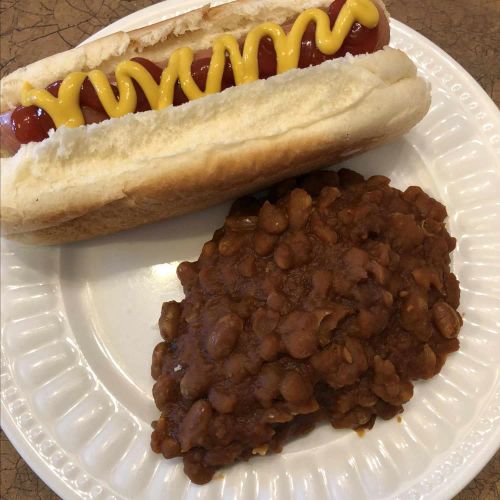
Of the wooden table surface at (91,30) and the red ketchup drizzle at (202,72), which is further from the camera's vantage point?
the wooden table surface at (91,30)

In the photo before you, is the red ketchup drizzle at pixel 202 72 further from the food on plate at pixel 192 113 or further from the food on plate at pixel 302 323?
the food on plate at pixel 302 323

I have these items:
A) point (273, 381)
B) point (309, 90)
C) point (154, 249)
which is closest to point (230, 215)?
point (154, 249)

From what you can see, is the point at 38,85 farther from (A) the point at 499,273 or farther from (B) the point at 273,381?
(A) the point at 499,273


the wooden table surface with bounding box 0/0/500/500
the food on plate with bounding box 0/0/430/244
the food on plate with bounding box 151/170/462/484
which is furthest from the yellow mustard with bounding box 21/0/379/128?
the wooden table surface with bounding box 0/0/500/500

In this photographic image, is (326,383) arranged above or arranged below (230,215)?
below

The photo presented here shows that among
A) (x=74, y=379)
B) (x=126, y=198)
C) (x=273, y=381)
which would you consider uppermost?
(x=126, y=198)

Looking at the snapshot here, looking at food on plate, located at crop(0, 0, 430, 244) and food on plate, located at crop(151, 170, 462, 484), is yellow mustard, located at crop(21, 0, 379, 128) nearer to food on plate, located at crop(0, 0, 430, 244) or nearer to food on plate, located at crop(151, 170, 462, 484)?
food on plate, located at crop(0, 0, 430, 244)

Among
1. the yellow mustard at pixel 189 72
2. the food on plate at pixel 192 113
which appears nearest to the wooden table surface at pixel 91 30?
the food on plate at pixel 192 113
